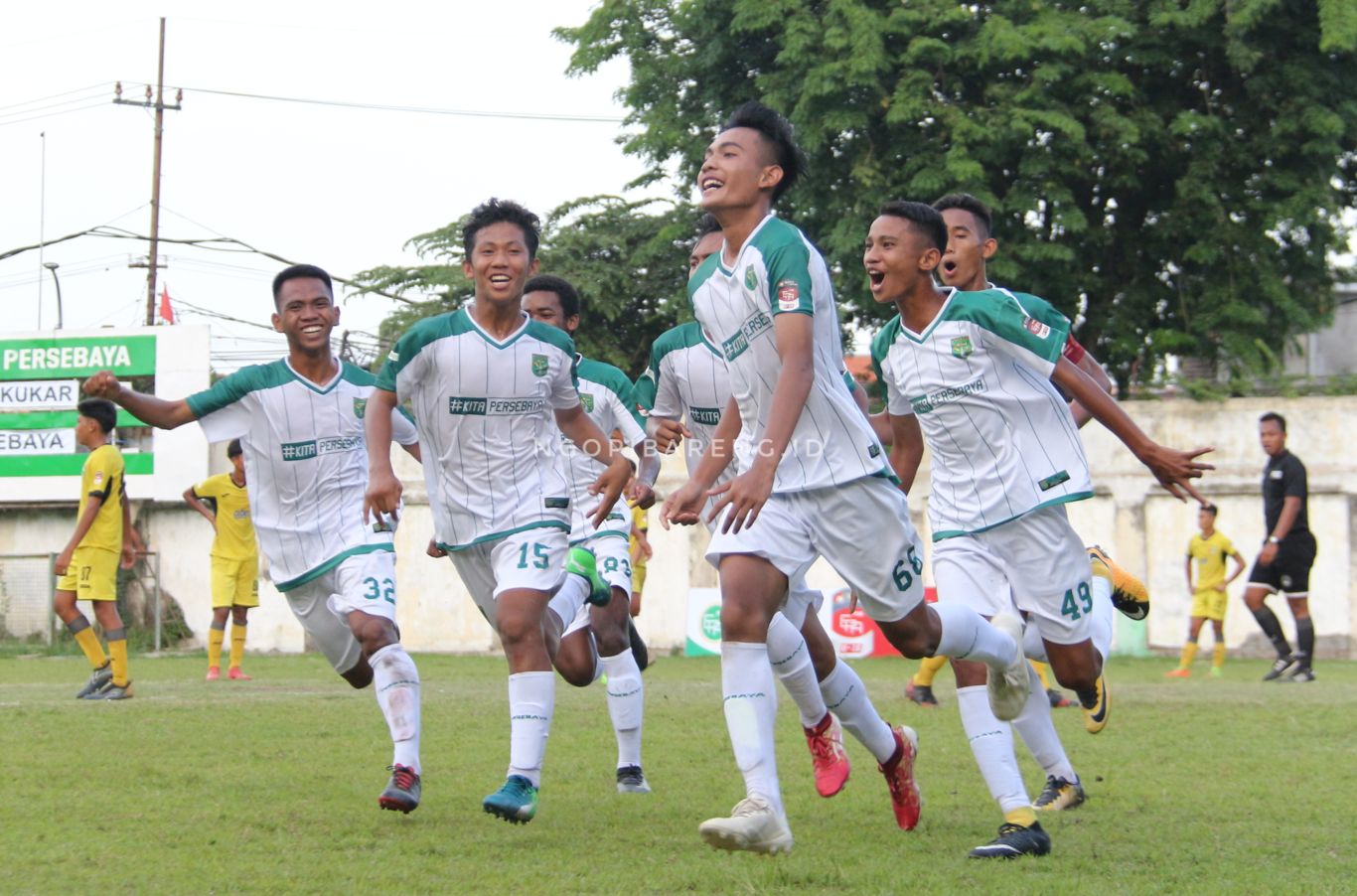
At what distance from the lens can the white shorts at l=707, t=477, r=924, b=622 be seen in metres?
5.82

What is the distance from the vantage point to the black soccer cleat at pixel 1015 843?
5613 mm

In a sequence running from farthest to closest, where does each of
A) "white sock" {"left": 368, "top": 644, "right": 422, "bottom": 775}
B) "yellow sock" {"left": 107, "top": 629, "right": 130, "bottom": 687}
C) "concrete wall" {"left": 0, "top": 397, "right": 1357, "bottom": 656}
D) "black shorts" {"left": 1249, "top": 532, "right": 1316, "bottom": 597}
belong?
"concrete wall" {"left": 0, "top": 397, "right": 1357, "bottom": 656}, "black shorts" {"left": 1249, "top": 532, "right": 1316, "bottom": 597}, "yellow sock" {"left": 107, "top": 629, "right": 130, "bottom": 687}, "white sock" {"left": 368, "top": 644, "right": 422, "bottom": 775}

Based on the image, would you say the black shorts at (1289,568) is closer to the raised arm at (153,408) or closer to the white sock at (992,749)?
the white sock at (992,749)

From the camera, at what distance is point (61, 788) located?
23.6 ft

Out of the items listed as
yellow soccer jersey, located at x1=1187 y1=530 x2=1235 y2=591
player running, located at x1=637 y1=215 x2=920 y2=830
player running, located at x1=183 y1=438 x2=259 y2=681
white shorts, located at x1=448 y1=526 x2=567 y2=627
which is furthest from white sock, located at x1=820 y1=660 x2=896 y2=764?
yellow soccer jersey, located at x1=1187 y1=530 x2=1235 y2=591

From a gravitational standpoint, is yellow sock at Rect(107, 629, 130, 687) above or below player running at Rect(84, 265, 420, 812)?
below

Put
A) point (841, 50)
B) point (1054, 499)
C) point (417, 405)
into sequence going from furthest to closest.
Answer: point (841, 50) < point (417, 405) < point (1054, 499)

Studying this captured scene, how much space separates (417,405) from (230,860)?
2.34 metres

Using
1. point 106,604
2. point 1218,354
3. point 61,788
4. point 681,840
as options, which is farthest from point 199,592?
point 681,840

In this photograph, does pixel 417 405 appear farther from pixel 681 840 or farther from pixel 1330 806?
pixel 1330 806

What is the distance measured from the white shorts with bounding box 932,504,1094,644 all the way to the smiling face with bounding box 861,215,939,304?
1066 millimetres

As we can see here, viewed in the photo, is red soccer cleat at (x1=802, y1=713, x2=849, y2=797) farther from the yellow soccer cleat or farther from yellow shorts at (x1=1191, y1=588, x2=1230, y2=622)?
yellow shorts at (x1=1191, y1=588, x2=1230, y2=622)

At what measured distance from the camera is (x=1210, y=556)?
18406 mm

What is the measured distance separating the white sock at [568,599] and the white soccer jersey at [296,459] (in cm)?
85
